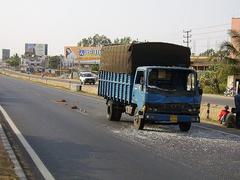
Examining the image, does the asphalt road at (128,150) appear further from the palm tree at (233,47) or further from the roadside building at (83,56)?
the roadside building at (83,56)

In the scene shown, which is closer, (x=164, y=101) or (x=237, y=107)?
(x=164, y=101)

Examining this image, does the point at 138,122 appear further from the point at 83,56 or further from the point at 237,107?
the point at 83,56

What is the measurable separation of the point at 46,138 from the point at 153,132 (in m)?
3.96

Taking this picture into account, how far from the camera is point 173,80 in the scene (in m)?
18.9

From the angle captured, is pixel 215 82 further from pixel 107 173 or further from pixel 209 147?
pixel 107 173

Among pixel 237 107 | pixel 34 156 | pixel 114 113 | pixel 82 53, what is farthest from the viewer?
pixel 82 53

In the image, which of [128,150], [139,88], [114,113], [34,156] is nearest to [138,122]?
[139,88]

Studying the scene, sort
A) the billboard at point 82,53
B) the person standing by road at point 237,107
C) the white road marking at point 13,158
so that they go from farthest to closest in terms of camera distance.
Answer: the billboard at point 82,53, the person standing by road at point 237,107, the white road marking at point 13,158

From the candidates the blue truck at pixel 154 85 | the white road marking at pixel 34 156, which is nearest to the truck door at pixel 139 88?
the blue truck at pixel 154 85

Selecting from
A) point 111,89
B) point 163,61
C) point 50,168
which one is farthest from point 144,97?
point 50,168

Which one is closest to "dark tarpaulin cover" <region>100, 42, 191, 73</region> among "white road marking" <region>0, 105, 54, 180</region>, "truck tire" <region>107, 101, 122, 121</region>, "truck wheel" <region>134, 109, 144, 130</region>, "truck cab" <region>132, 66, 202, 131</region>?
"truck cab" <region>132, 66, 202, 131</region>

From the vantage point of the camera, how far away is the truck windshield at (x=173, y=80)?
18.2 m

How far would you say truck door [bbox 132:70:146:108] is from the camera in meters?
17.9

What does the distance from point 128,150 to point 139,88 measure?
530 cm
